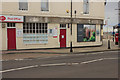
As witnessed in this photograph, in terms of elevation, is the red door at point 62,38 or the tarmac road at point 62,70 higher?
the red door at point 62,38

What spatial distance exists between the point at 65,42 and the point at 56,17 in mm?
3353

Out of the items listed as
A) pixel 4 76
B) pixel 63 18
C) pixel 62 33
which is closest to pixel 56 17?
pixel 63 18

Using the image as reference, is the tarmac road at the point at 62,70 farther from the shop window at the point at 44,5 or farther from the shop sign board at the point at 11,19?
the shop window at the point at 44,5

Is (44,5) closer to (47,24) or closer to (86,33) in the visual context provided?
(47,24)

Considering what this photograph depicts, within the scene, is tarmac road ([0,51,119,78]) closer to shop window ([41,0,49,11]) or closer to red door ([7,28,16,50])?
red door ([7,28,16,50])

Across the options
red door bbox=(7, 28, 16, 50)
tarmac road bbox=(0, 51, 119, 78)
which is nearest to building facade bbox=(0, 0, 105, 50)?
red door bbox=(7, 28, 16, 50)

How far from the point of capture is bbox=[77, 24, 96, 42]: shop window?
1914 cm

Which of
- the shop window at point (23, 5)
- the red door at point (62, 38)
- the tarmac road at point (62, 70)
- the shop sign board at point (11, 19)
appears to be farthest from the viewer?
the red door at point (62, 38)

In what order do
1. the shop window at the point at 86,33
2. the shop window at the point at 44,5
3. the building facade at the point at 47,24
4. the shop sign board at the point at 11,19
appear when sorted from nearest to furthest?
the shop sign board at the point at 11,19
the building facade at the point at 47,24
the shop window at the point at 44,5
the shop window at the point at 86,33

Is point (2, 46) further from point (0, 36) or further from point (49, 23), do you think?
point (49, 23)

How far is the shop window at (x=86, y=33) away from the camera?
19141 millimetres

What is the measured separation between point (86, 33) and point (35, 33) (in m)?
7.11

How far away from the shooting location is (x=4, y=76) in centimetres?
634

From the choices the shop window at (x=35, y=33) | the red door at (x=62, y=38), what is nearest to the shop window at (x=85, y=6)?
the red door at (x=62, y=38)
